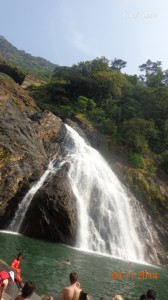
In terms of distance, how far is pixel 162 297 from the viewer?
1658 centimetres

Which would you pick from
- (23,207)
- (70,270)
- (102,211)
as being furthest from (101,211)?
(70,270)

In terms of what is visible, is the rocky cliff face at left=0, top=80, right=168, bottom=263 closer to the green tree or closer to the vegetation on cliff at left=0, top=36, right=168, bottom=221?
the vegetation on cliff at left=0, top=36, right=168, bottom=221

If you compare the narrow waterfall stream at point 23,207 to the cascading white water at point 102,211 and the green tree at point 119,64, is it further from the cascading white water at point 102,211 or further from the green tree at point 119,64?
the green tree at point 119,64

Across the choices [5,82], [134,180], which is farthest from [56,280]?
[5,82]

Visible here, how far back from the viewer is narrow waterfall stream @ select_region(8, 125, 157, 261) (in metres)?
26.5

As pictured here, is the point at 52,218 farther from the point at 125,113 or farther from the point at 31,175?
the point at 125,113

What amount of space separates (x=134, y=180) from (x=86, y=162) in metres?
5.92

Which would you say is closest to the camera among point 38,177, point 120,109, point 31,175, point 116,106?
point 31,175

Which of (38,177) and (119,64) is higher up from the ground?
(119,64)

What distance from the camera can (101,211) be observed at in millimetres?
28656

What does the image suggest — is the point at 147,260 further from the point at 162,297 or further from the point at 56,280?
the point at 56,280

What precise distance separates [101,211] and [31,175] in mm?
6938

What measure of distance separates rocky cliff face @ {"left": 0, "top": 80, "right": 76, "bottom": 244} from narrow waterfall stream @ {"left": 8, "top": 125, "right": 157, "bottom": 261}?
0.84m

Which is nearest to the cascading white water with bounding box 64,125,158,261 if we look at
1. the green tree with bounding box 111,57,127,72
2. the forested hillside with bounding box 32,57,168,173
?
the forested hillside with bounding box 32,57,168,173
